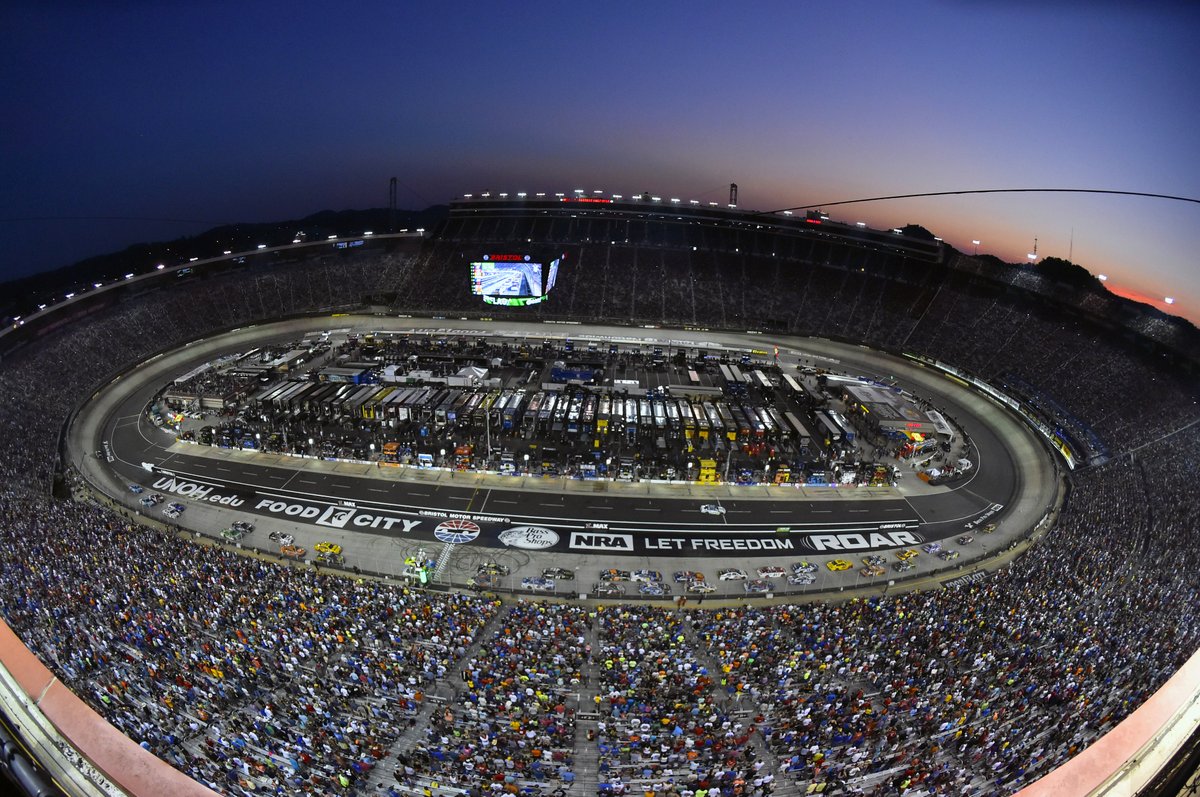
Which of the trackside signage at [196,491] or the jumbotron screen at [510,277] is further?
the jumbotron screen at [510,277]

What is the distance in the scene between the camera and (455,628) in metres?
23.1

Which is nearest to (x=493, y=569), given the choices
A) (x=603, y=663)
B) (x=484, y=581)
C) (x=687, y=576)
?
(x=484, y=581)

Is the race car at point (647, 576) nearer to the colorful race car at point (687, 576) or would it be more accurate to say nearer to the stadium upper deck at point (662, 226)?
the colorful race car at point (687, 576)

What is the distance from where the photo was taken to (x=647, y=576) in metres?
29.1

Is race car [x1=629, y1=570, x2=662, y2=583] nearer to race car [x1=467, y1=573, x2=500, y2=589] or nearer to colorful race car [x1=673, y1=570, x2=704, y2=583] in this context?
colorful race car [x1=673, y1=570, x2=704, y2=583]

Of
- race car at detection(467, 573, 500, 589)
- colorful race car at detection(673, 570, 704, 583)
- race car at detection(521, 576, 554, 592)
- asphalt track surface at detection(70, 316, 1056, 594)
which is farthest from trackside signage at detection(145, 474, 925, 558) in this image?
race car at detection(467, 573, 500, 589)

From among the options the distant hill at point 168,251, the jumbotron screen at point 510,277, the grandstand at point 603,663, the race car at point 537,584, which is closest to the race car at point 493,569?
the race car at point 537,584

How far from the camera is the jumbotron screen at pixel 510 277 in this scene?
2403 inches

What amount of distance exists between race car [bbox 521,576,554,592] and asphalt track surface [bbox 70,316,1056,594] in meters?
0.45

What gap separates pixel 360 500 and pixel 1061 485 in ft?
151

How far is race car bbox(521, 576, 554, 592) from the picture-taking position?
27.9 m

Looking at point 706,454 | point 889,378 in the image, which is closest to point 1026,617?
point 706,454

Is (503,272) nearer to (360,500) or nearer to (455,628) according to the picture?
(360,500)

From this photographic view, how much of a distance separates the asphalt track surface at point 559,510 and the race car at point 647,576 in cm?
94
